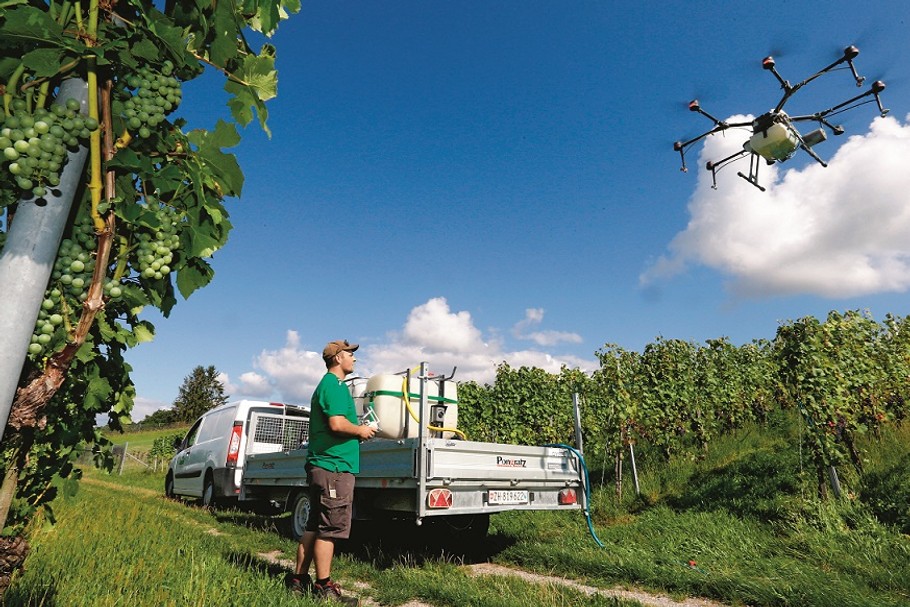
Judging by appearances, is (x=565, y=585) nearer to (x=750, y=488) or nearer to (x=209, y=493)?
(x=750, y=488)

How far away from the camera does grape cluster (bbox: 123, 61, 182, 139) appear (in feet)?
4.24

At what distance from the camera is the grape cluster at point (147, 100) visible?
50.8 inches

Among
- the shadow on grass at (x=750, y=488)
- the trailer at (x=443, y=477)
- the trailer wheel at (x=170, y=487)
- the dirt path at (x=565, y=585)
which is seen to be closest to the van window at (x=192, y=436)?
the trailer wheel at (x=170, y=487)

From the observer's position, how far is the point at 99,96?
1.19 m

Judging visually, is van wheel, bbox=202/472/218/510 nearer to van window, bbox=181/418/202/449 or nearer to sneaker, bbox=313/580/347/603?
van window, bbox=181/418/202/449

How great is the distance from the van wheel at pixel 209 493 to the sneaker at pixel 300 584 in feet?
22.0

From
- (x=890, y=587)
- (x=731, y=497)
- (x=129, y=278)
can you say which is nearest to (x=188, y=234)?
(x=129, y=278)

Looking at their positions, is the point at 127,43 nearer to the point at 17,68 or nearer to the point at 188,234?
the point at 17,68

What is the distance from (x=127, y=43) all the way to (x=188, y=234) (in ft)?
1.68

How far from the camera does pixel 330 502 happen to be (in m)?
4.06

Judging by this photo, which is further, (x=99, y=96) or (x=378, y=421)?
(x=378, y=421)

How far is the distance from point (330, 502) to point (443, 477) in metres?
1.31

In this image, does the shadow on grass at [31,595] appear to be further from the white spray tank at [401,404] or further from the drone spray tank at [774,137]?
the drone spray tank at [774,137]

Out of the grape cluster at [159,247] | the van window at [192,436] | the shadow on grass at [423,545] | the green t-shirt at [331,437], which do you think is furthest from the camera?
the van window at [192,436]
